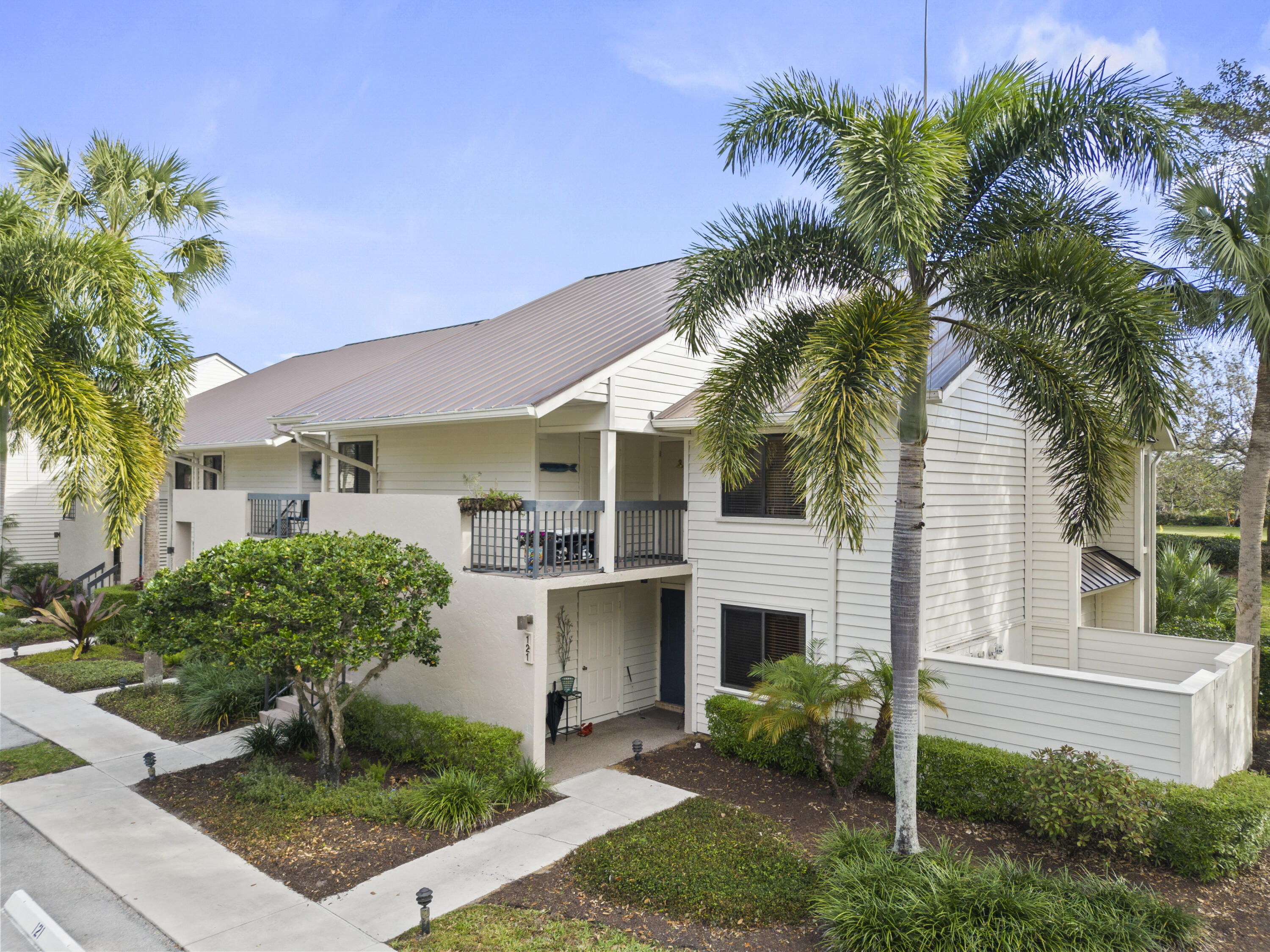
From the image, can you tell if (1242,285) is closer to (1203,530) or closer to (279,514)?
(279,514)

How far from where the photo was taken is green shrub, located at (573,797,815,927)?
24.1ft

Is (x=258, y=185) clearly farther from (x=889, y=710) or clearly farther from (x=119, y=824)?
(x=889, y=710)

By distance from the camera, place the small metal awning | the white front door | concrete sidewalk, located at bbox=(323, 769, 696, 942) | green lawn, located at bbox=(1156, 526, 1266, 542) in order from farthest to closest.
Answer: green lawn, located at bbox=(1156, 526, 1266, 542) → the small metal awning → the white front door → concrete sidewalk, located at bbox=(323, 769, 696, 942)

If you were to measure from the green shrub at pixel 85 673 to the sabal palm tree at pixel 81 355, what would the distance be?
195 inches

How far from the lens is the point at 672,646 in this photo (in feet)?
48.3

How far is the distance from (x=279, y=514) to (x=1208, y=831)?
16.5 metres

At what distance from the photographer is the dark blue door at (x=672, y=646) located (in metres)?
14.5

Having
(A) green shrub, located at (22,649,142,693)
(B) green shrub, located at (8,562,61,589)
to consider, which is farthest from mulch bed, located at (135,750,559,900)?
(B) green shrub, located at (8,562,61,589)

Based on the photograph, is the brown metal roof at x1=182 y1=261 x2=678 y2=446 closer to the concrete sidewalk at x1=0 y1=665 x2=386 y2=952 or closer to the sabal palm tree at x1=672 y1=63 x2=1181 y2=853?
the sabal palm tree at x1=672 y1=63 x2=1181 y2=853

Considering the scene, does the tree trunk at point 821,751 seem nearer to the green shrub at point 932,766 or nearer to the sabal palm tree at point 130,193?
the green shrub at point 932,766

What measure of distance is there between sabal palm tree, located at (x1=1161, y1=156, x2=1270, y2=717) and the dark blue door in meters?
9.02

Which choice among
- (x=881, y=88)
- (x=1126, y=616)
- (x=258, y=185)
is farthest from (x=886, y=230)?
(x=258, y=185)

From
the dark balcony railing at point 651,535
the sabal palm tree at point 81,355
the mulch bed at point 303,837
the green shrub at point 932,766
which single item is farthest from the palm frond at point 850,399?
the sabal palm tree at point 81,355

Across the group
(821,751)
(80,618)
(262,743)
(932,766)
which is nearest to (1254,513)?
(932,766)
